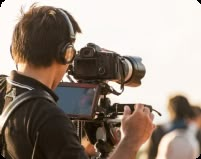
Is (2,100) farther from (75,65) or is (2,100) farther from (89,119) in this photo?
(75,65)

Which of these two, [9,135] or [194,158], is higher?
[9,135]

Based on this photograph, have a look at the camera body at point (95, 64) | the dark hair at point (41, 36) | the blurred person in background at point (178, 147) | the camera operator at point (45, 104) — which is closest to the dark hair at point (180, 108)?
the blurred person in background at point (178, 147)

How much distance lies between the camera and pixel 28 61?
2.87m

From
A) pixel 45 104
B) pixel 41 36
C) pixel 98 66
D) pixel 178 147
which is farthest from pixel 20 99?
pixel 178 147

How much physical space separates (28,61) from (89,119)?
0.72 metres

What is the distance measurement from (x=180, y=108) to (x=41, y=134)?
402 cm

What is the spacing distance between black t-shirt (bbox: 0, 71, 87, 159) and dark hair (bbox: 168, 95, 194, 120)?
3.81m

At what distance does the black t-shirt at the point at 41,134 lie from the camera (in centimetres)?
259

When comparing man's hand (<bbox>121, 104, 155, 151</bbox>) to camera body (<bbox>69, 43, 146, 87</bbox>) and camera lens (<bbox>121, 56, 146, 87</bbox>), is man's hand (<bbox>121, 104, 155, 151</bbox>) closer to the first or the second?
camera body (<bbox>69, 43, 146, 87</bbox>)

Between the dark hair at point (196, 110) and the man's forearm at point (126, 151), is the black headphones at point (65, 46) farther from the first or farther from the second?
the dark hair at point (196, 110)

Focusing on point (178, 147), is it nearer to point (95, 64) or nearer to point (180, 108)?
point (95, 64)

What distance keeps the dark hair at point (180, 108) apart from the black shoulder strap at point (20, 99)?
3.78 meters

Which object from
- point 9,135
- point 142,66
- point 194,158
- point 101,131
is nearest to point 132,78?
point 142,66

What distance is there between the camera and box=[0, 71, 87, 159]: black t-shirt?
2.59 m
